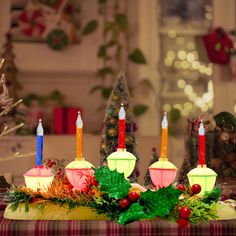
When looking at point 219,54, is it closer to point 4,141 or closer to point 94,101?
point 94,101

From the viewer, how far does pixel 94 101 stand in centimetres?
556

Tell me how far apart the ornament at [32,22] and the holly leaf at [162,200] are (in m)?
4.19

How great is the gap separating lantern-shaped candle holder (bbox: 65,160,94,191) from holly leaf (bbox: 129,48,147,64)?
3.77m

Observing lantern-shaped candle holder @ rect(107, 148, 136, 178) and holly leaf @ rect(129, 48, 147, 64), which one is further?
holly leaf @ rect(129, 48, 147, 64)

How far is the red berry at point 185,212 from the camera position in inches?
56.1

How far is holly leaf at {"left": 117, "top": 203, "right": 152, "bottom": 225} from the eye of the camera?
1.42 metres

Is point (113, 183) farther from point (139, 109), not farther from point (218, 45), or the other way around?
point (218, 45)

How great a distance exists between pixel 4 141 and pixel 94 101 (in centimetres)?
111

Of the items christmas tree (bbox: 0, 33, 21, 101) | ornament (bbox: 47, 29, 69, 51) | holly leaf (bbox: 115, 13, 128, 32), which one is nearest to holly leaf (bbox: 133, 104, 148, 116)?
holly leaf (bbox: 115, 13, 128, 32)

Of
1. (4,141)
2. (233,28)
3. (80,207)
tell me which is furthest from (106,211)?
(233,28)

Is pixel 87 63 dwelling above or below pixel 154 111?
above

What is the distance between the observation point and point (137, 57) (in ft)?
17.3

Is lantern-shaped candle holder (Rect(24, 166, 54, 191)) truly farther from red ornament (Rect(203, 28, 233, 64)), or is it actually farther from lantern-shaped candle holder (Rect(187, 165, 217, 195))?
red ornament (Rect(203, 28, 233, 64))

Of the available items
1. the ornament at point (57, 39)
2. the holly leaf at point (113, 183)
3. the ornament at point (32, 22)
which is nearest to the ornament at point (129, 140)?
the holly leaf at point (113, 183)
